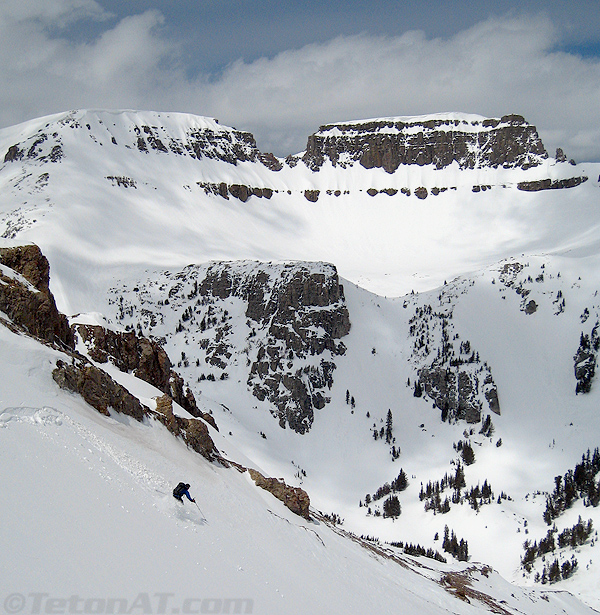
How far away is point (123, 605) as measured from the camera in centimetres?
1002

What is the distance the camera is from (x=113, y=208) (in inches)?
6526

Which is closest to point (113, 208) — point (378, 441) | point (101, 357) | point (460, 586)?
point (378, 441)

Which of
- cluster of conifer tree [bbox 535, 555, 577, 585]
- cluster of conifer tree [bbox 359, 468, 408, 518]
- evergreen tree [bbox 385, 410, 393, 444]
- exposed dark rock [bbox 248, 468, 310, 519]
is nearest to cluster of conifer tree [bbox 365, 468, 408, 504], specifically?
cluster of conifer tree [bbox 359, 468, 408, 518]

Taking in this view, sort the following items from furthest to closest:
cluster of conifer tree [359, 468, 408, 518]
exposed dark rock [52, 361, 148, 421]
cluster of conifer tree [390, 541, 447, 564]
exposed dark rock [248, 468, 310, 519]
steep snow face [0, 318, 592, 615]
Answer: cluster of conifer tree [359, 468, 408, 518] < cluster of conifer tree [390, 541, 447, 564] < exposed dark rock [248, 468, 310, 519] < exposed dark rock [52, 361, 148, 421] < steep snow face [0, 318, 592, 615]

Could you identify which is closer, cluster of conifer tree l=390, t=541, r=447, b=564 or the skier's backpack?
the skier's backpack

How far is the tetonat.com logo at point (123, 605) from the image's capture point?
8.80 metres

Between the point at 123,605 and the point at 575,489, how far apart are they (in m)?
81.0

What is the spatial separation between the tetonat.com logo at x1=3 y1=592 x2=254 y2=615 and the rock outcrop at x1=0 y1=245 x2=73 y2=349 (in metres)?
16.7

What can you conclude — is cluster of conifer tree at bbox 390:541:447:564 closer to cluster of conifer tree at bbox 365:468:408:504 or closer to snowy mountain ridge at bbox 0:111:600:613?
snowy mountain ridge at bbox 0:111:600:613

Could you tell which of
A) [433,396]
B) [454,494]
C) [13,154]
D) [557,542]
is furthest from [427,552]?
[13,154]

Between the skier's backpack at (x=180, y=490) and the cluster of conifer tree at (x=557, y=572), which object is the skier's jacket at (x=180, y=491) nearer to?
the skier's backpack at (x=180, y=490)

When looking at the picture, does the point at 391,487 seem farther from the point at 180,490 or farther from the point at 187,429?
the point at 180,490

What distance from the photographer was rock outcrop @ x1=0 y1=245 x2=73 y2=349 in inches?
959

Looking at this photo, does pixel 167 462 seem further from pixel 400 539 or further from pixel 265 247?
pixel 265 247
